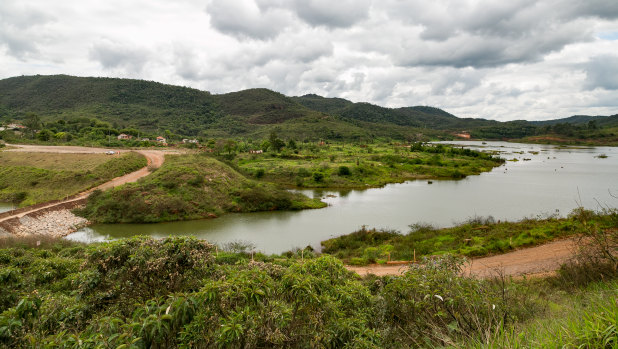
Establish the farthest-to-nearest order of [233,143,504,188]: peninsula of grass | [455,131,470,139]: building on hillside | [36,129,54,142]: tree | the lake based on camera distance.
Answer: [455,131,470,139]: building on hillside → [36,129,54,142]: tree → [233,143,504,188]: peninsula of grass → the lake

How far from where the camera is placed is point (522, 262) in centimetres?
1387

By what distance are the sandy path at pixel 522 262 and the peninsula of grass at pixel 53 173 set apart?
30.8 m

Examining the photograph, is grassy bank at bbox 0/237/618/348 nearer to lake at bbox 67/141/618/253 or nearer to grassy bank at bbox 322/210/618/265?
grassy bank at bbox 322/210/618/265

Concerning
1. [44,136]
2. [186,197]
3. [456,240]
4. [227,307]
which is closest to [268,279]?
[227,307]

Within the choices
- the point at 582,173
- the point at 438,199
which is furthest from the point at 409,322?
the point at 582,173

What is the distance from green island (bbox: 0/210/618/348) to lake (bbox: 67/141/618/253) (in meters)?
15.8

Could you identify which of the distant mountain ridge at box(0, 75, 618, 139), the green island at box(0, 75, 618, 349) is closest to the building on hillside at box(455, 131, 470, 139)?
the distant mountain ridge at box(0, 75, 618, 139)

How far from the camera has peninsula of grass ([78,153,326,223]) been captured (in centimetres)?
2778

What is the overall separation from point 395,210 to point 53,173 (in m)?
38.3

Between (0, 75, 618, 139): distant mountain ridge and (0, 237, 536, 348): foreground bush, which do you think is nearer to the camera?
(0, 237, 536, 348): foreground bush

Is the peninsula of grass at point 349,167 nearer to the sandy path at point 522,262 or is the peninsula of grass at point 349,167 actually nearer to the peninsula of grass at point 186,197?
the peninsula of grass at point 186,197

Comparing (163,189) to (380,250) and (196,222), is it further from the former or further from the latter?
(380,250)

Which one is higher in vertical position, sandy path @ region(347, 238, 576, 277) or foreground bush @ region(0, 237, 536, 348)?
foreground bush @ region(0, 237, 536, 348)

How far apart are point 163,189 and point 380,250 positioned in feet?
77.2
